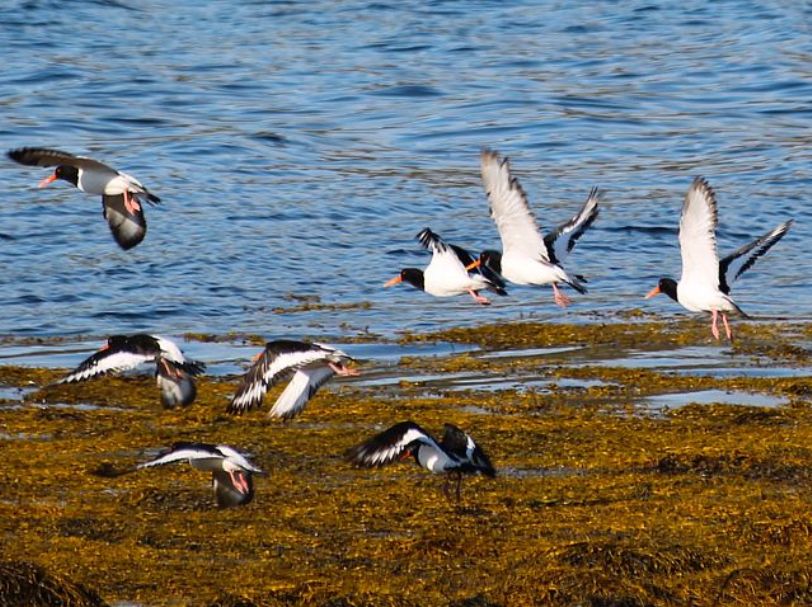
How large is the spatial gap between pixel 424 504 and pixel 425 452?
27 centimetres

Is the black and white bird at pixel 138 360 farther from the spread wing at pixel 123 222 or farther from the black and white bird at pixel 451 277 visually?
the black and white bird at pixel 451 277

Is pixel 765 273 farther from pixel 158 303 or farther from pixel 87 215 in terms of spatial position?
pixel 87 215

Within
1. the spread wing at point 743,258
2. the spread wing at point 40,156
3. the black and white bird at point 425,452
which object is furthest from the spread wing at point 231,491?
the spread wing at point 743,258

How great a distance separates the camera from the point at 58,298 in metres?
16.2

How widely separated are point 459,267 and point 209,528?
444cm

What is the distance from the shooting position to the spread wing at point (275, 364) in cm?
947

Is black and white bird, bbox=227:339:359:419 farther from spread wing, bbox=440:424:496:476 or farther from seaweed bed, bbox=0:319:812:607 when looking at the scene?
spread wing, bbox=440:424:496:476

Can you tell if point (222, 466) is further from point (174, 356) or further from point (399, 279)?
point (399, 279)

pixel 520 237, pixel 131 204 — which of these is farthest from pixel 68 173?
pixel 520 237

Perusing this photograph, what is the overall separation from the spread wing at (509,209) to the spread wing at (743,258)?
1309 millimetres

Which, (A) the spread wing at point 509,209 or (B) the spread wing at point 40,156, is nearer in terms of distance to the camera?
(B) the spread wing at point 40,156

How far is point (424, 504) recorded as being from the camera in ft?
28.0

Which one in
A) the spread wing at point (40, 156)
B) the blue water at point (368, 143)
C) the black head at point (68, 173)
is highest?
the spread wing at point (40, 156)

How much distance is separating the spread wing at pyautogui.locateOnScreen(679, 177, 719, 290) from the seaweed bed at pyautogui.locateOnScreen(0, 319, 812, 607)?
73 centimetres
